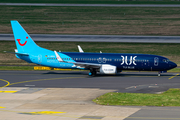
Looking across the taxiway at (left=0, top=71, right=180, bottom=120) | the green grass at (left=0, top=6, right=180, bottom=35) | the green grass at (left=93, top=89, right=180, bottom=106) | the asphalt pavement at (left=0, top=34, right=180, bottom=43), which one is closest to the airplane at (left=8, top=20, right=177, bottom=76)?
the taxiway at (left=0, top=71, right=180, bottom=120)

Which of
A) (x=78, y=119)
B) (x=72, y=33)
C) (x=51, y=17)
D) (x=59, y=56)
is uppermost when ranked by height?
(x=51, y=17)

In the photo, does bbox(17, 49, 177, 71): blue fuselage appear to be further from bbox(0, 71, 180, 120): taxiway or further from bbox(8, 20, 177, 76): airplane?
bbox(0, 71, 180, 120): taxiway

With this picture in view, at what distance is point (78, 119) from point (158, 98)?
1158cm

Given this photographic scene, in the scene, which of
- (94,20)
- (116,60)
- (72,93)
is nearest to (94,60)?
(116,60)

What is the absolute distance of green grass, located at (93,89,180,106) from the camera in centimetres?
3228

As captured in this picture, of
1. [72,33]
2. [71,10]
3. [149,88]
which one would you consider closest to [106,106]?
[149,88]

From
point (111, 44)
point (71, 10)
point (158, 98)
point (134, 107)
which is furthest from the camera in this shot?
point (71, 10)

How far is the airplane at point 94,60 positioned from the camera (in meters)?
52.7

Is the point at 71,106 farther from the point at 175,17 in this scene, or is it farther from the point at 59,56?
the point at 175,17

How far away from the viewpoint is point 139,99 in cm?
3391

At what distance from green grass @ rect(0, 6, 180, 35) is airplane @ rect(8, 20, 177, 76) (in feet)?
137

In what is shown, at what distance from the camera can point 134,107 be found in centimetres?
3097

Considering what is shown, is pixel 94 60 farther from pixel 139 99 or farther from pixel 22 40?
pixel 139 99

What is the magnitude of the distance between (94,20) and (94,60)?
5919 cm
